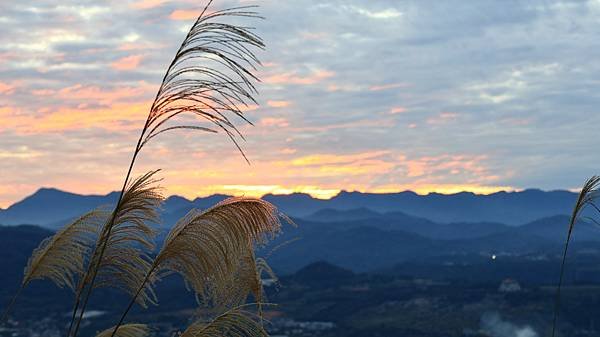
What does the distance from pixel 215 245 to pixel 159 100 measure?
1.14 meters

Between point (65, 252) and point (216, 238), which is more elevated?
point (216, 238)

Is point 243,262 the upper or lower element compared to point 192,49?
lower

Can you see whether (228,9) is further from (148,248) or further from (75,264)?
(75,264)

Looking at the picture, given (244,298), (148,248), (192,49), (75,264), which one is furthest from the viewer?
(244,298)

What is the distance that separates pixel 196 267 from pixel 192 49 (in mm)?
1599

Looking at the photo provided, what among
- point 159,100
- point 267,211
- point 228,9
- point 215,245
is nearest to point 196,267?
point 215,245

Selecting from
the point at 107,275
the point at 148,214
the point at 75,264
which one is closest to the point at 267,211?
the point at 148,214

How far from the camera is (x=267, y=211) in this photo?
21.2 ft

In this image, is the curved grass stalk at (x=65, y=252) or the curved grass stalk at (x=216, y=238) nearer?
the curved grass stalk at (x=216, y=238)

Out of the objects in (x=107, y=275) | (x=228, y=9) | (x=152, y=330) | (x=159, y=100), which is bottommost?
(x=152, y=330)

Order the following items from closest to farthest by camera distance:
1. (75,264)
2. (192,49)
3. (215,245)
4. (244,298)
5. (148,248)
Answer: (192,49), (215,245), (148,248), (75,264), (244,298)

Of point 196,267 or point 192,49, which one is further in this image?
point 196,267

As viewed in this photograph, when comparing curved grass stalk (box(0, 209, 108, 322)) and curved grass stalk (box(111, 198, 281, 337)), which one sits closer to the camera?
curved grass stalk (box(111, 198, 281, 337))

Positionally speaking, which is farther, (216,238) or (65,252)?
(65,252)
